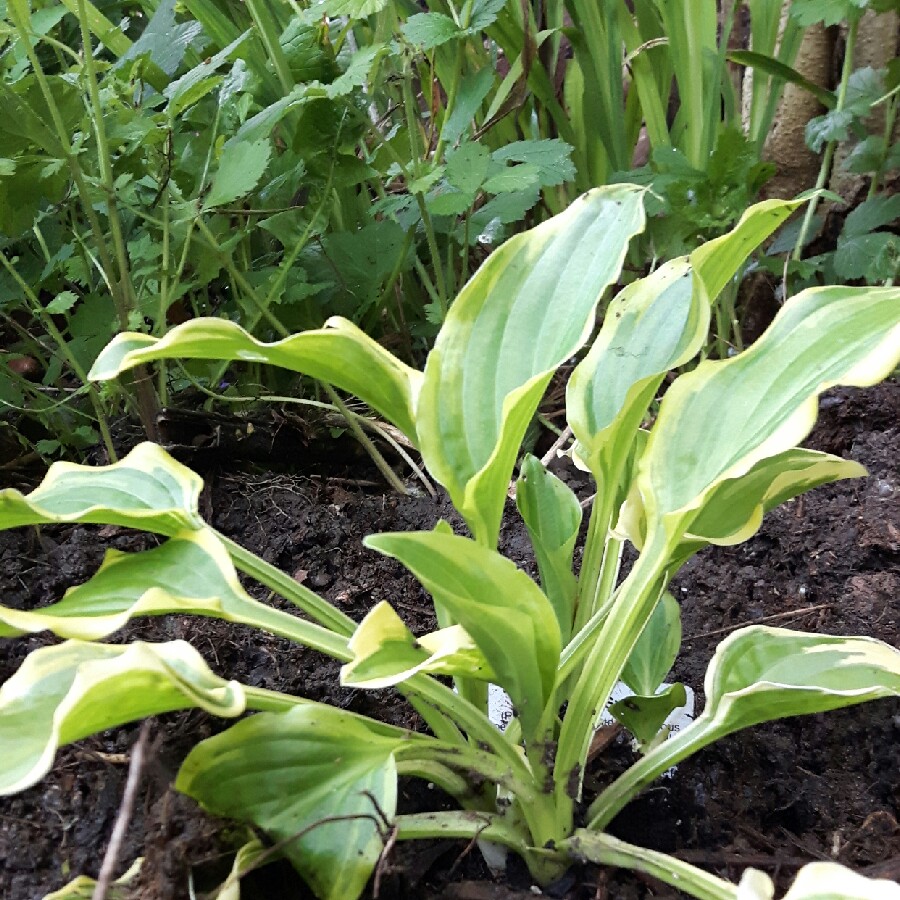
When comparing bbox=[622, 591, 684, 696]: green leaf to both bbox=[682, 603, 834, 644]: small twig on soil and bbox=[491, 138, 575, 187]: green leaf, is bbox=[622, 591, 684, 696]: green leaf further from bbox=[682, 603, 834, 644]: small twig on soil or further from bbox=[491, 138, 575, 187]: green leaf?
bbox=[491, 138, 575, 187]: green leaf

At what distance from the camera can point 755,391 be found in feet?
1.66

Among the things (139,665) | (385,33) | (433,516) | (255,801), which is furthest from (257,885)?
(385,33)

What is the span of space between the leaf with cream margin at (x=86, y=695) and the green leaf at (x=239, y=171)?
483 millimetres

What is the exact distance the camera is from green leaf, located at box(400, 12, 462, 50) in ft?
2.54

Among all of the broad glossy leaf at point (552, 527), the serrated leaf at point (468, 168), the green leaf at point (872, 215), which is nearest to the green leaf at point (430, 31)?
the serrated leaf at point (468, 168)

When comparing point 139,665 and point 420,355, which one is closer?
point 139,665

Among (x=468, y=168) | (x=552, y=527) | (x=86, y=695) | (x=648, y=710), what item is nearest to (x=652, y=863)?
(x=648, y=710)

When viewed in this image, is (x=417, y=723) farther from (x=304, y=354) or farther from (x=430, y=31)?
(x=430, y=31)

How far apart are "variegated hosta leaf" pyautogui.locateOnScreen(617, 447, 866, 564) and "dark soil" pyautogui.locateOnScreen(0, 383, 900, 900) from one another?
20 centimetres

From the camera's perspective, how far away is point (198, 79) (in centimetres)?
74

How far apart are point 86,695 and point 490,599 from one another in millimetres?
211

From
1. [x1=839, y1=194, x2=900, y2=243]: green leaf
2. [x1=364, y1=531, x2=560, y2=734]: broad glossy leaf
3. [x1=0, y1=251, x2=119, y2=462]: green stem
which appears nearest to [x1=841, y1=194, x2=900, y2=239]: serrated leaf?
[x1=839, y1=194, x2=900, y2=243]: green leaf

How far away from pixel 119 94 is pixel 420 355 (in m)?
0.55

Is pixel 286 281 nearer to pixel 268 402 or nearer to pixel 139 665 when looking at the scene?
pixel 268 402
